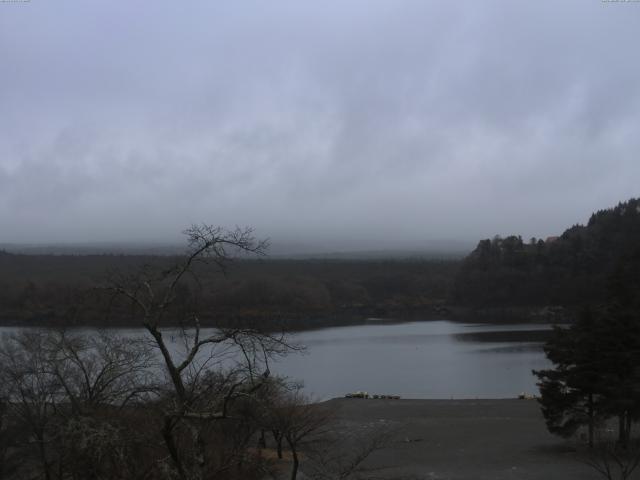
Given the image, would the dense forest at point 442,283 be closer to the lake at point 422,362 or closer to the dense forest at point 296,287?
the dense forest at point 296,287

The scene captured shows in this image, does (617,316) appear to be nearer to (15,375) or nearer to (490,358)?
(15,375)

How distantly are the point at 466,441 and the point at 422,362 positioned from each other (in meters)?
18.7

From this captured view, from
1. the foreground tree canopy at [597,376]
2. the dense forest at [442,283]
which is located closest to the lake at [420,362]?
the foreground tree canopy at [597,376]

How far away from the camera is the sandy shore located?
12.2m

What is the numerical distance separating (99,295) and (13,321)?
4831cm

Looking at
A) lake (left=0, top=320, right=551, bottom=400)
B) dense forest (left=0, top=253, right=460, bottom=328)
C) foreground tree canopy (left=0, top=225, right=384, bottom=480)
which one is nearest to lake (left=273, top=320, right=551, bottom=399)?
lake (left=0, top=320, right=551, bottom=400)

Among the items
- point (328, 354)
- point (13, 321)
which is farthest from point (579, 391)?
point (13, 321)

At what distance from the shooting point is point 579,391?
12773mm

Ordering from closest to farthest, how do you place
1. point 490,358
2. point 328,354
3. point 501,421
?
1. point 501,421
2. point 490,358
3. point 328,354

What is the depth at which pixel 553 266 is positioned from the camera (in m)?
65.1

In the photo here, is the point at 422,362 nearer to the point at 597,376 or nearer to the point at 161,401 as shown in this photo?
the point at 597,376

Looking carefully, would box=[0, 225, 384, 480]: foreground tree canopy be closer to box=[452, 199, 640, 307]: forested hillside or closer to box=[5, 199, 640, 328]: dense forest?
box=[5, 199, 640, 328]: dense forest

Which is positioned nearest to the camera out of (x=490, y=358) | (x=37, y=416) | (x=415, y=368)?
(x=37, y=416)

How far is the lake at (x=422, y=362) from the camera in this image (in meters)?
26.7
